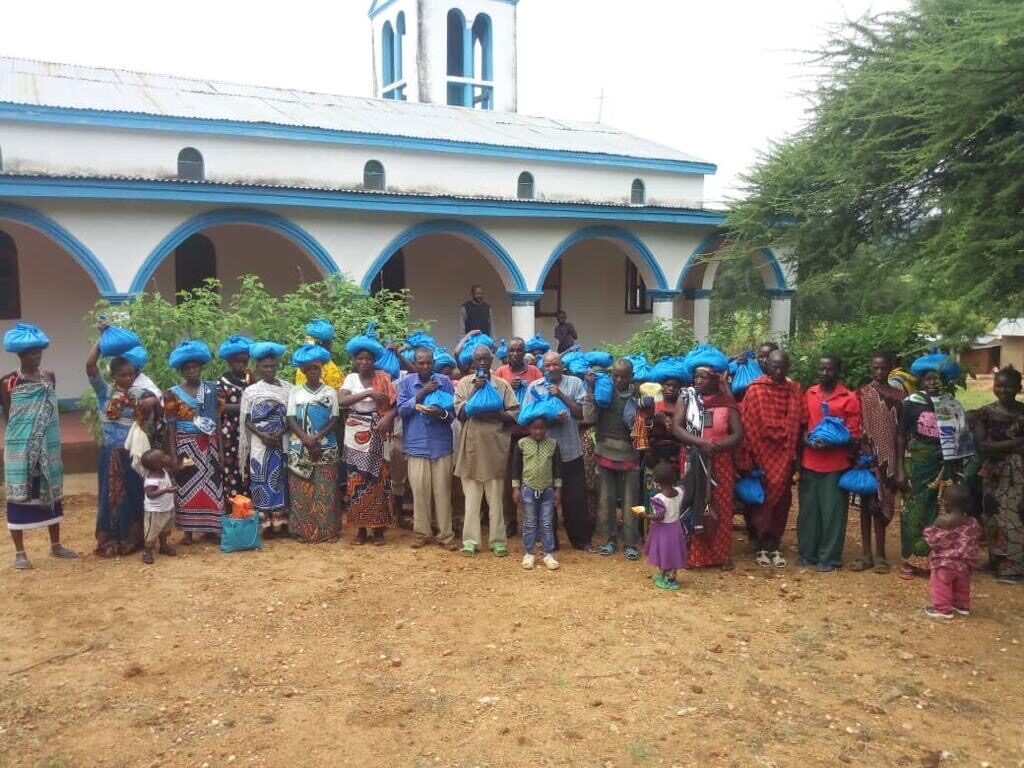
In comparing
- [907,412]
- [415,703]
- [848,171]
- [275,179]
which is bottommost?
[415,703]

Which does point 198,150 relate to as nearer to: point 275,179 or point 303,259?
point 275,179

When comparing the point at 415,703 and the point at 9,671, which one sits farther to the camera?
the point at 9,671

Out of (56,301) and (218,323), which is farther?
(56,301)

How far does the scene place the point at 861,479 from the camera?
18.6ft

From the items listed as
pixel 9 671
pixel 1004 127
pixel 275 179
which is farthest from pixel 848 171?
pixel 275 179

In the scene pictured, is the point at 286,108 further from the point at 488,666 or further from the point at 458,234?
the point at 488,666

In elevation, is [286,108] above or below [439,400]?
above

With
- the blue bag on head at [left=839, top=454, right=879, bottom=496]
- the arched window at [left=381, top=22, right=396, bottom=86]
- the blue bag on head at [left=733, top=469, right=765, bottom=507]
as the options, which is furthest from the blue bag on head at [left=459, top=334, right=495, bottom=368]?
the arched window at [left=381, top=22, right=396, bottom=86]

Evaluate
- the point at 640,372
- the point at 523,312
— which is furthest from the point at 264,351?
the point at 523,312

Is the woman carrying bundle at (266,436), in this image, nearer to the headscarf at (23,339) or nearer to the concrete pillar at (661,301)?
the headscarf at (23,339)

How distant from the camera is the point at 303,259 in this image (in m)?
14.0

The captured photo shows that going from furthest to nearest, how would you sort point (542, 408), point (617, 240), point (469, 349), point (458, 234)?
point (617, 240), point (458, 234), point (469, 349), point (542, 408)

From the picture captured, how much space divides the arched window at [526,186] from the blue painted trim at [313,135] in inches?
11.9

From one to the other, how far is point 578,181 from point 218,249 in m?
6.41
